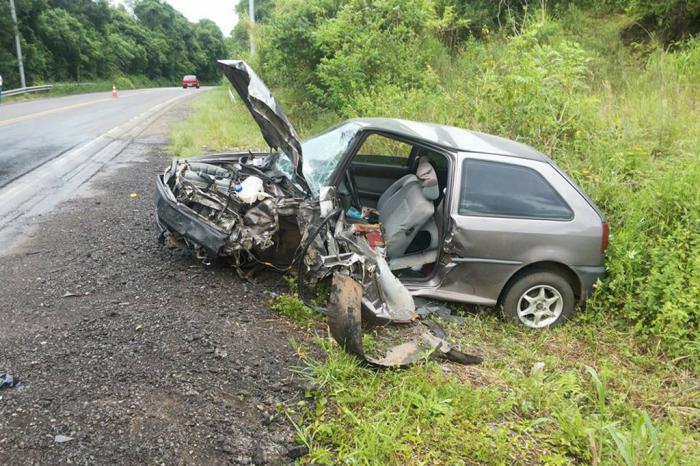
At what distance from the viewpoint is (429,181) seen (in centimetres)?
468

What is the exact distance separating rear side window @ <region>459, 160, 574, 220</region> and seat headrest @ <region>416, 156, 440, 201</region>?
1.25 ft

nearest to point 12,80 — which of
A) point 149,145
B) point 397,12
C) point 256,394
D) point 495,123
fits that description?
point 149,145

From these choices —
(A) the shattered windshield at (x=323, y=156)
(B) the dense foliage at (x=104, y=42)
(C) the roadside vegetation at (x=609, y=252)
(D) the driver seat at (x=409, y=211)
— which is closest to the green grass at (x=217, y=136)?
(C) the roadside vegetation at (x=609, y=252)

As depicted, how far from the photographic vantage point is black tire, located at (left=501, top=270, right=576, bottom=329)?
4.43m

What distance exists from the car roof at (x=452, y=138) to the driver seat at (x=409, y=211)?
13.2 inches

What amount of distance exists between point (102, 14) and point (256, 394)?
188ft

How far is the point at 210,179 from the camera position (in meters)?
4.42

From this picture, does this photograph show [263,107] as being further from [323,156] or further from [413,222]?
[413,222]

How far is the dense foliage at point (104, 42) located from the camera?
Result: 3384 centimetres

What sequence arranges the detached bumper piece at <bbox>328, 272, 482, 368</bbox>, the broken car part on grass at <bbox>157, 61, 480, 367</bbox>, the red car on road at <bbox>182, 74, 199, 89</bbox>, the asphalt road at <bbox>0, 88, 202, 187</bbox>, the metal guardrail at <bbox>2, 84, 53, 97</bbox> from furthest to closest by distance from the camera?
the red car on road at <bbox>182, 74, 199, 89</bbox>
the metal guardrail at <bbox>2, 84, 53, 97</bbox>
the asphalt road at <bbox>0, 88, 202, 187</bbox>
the broken car part on grass at <bbox>157, 61, 480, 367</bbox>
the detached bumper piece at <bbox>328, 272, 482, 368</bbox>

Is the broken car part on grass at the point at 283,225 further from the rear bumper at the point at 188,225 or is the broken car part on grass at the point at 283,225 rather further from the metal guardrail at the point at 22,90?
the metal guardrail at the point at 22,90

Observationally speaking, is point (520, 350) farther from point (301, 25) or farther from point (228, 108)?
point (228, 108)

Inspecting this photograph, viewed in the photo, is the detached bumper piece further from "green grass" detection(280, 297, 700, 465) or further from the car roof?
the car roof

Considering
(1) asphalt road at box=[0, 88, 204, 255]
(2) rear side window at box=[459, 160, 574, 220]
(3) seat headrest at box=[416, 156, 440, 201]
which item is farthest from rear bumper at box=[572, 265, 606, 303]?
(1) asphalt road at box=[0, 88, 204, 255]
